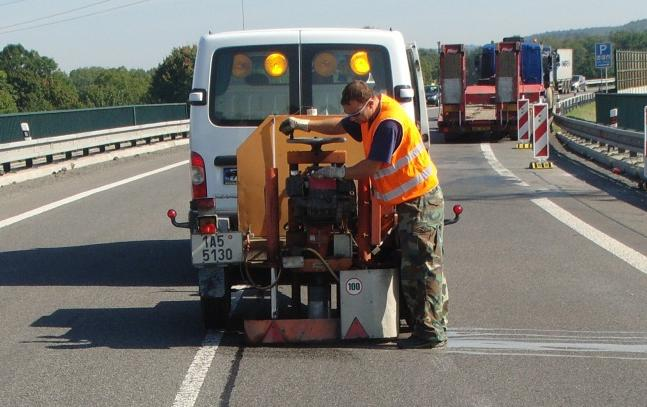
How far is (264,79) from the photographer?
9695 millimetres

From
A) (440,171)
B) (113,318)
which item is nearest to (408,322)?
(113,318)

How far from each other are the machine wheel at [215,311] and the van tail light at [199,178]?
6.65ft

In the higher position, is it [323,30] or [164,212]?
[323,30]

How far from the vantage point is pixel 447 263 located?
36.1 feet

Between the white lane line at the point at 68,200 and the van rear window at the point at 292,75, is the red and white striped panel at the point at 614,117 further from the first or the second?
the van rear window at the point at 292,75

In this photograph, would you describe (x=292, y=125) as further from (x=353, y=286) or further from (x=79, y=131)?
(x=79, y=131)

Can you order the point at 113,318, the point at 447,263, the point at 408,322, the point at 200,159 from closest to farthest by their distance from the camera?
the point at 408,322 → the point at 113,318 → the point at 200,159 → the point at 447,263

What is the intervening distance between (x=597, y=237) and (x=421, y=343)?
5842 millimetres

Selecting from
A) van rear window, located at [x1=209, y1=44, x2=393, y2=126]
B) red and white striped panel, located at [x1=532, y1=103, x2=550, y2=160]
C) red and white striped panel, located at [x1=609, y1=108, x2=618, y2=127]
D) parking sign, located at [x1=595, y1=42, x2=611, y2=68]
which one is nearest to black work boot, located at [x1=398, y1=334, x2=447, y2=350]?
van rear window, located at [x1=209, y1=44, x2=393, y2=126]

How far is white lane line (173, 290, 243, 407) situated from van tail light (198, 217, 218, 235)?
78cm

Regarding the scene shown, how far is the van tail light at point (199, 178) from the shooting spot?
9742 mm

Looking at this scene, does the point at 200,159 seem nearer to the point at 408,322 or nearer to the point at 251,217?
the point at 251,217

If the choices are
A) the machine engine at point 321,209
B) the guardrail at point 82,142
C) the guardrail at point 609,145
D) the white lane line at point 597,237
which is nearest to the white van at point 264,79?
the machine engine at point 321,209

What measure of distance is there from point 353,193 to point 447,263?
3.77 m
